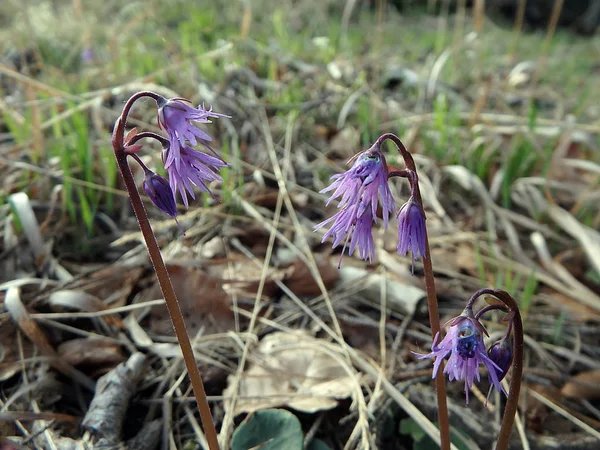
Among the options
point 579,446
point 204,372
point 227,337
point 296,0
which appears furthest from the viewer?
point 296,0

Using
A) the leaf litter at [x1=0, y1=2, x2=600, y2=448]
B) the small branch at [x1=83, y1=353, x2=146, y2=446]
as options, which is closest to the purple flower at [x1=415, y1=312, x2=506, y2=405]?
the leaf litter at [x1=0, y1=2, x2=600, y2=448]

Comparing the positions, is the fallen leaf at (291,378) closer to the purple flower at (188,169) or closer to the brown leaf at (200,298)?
the brown leaf at (200,298)

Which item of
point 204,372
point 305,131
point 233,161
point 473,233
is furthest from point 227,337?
point 305,131

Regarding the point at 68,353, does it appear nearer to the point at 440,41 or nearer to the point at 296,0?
the point at 440,41

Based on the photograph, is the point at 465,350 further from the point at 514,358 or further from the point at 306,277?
the point at 306,277

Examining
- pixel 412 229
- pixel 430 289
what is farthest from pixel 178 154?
pixel 430 289

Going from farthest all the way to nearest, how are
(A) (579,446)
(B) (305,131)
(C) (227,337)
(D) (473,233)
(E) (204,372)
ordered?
(B) (305,131) < (D) (473,233) < (C) (227,337) < (E) (204,372) < (A) (579,446)
